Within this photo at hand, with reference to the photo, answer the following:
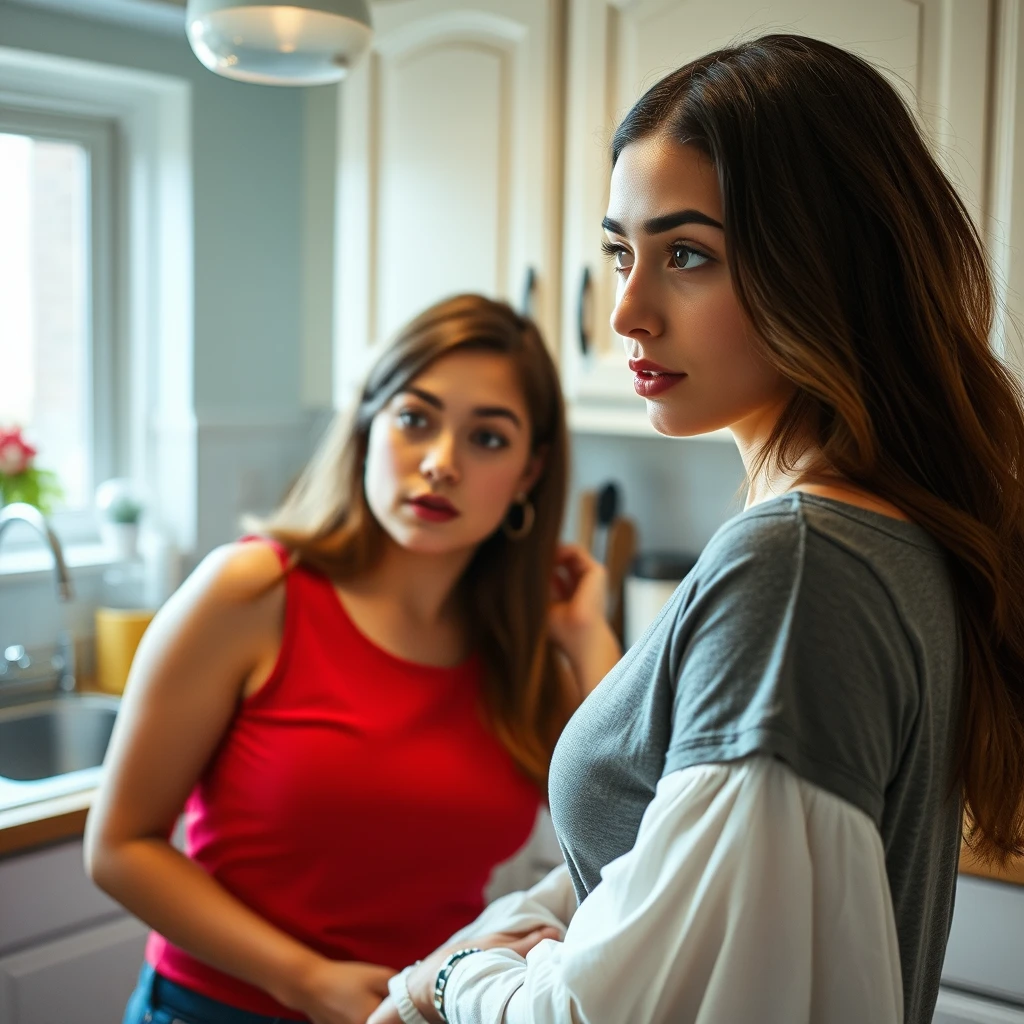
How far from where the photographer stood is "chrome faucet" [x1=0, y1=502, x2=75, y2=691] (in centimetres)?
193

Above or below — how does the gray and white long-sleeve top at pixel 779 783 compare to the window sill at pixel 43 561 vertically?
above

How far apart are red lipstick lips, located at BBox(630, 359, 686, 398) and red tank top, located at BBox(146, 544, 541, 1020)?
0.76 metres

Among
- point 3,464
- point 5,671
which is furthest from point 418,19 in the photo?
point 5,671

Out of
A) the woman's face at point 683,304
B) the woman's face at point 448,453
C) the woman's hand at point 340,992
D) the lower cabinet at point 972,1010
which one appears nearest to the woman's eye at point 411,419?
the woman's face at point 448,453

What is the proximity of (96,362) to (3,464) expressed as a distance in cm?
39

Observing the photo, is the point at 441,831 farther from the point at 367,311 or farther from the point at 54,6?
the point at 54,6

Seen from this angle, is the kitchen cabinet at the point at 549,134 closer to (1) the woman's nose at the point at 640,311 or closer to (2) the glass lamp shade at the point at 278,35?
(2) the glass lamp shade at the point at 278,35

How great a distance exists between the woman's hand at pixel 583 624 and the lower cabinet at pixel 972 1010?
0.60 meters

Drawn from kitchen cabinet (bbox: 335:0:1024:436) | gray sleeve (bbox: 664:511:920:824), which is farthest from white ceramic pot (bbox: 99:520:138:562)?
gray sleeve (bbox: 664:511:920:824)

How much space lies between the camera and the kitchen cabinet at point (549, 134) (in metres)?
1.51

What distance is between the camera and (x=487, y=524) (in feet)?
4.90

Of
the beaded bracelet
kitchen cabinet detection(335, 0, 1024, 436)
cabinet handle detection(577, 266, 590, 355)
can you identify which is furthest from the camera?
cabinet handle detection(577, 266, 590, 355)

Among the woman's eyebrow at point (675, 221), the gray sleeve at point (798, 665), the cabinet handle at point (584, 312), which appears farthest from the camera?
the cabinet handle at point (584, 312)

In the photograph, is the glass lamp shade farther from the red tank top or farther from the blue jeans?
the blue jeans
